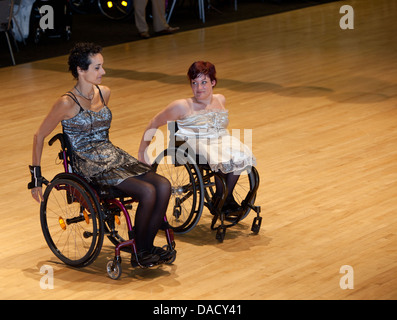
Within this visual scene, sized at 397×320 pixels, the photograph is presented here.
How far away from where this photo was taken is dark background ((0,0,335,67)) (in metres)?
10.0

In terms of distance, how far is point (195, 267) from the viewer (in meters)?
3.65

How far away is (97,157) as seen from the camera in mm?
3631

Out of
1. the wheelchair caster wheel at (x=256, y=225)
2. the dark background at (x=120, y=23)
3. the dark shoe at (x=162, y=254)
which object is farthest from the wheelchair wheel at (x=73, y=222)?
the dark background at (x=120, y=23)

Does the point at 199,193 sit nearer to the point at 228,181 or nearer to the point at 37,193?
the point at 228,181

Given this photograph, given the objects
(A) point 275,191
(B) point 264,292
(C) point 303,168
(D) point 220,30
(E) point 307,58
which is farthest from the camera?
(D) point 220,30

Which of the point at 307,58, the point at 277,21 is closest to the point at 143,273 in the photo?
the point at 307,58

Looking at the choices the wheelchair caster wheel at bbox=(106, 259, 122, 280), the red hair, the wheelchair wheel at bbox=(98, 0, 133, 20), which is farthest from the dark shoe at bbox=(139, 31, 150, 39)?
the wheelchair caster wheel at bbox=(106, 259, 122, 280)

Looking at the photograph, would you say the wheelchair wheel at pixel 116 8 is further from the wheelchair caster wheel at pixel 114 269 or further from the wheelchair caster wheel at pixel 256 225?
the wheelchair caster wheel at pixel 114 269

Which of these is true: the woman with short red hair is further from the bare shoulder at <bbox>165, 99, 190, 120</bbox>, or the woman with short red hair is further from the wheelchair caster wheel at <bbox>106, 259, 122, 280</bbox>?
the wheelchair caster wheel at <bbox>106, 259, 122, 280</bbox>

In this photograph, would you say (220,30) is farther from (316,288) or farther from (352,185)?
(316,288)

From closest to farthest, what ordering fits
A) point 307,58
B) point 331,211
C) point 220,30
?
1. point 331,211
2. point 307,58
3. point 220,30

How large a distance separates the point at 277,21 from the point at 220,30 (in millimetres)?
1032

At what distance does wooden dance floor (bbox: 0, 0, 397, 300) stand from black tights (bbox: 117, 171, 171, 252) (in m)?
0.21

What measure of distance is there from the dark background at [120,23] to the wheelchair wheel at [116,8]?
109mm
